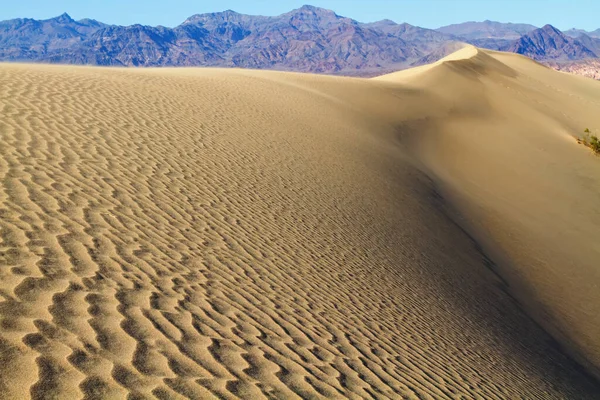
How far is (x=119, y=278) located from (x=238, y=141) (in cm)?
710

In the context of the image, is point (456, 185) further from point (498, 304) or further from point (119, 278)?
point (119, 278)

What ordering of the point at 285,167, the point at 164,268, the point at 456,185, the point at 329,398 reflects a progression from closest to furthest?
the point at 329,398
the point at 164,268
the point at 285,167
the point at 456,185

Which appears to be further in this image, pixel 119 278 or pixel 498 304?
pixel 498 304

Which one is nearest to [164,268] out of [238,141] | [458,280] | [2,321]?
[2,321]

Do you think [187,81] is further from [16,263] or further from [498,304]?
[16,263]

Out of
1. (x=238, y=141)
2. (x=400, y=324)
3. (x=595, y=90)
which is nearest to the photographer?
(x=400, y=324)

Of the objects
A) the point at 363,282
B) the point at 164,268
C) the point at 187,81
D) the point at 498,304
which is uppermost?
the point at 187,81

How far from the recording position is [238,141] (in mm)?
11562

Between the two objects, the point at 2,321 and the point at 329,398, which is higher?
the point at 2,321

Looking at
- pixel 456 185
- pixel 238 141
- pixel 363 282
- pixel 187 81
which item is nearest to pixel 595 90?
pixel 456 185

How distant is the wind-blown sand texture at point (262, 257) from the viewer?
12.7 ft

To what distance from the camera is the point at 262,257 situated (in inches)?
257

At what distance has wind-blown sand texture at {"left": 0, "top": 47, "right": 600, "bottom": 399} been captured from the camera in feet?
12.7

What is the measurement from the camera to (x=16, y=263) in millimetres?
4391
